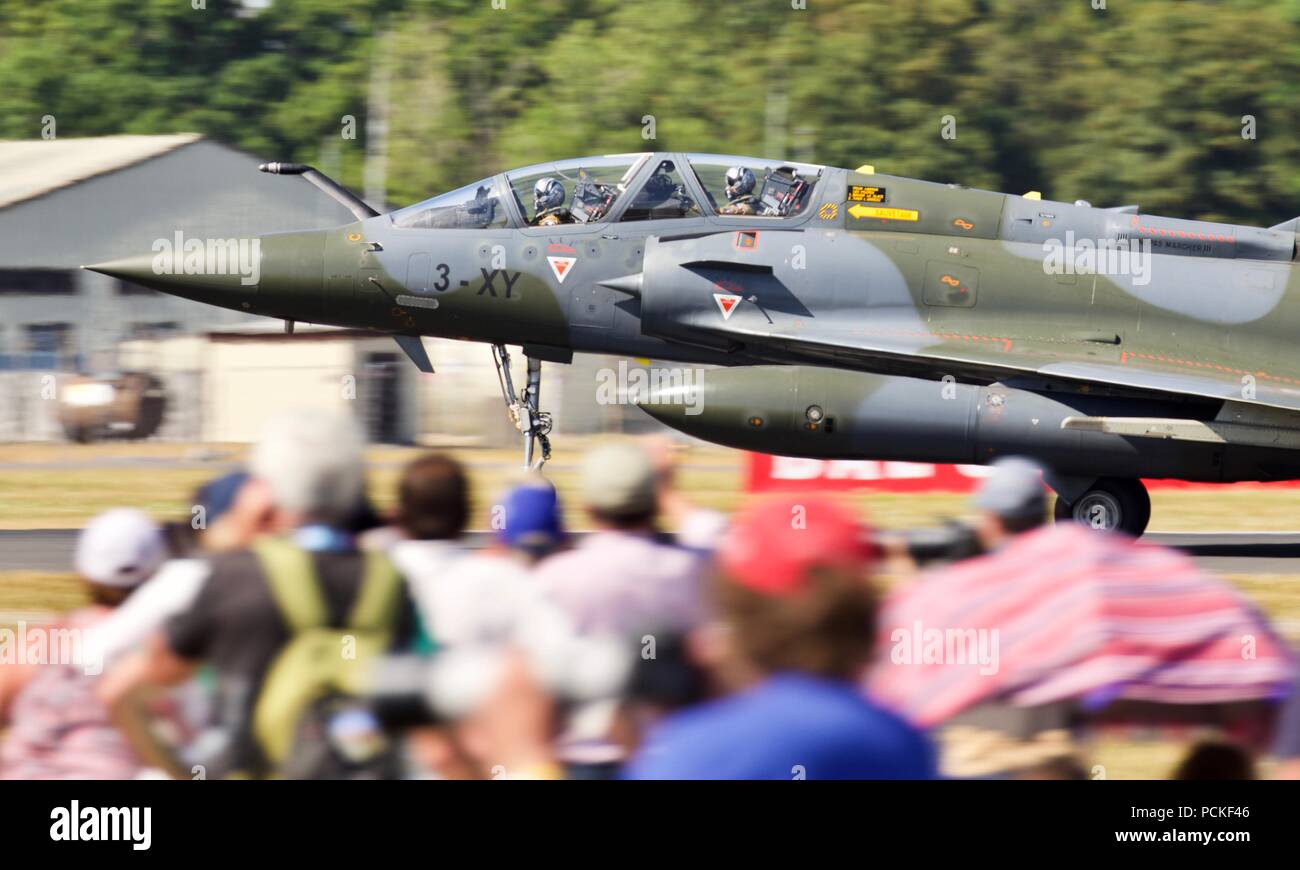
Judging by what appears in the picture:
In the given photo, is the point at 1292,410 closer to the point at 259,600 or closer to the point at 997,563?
the point at 997,563

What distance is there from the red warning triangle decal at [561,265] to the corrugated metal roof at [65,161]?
84.9 ft

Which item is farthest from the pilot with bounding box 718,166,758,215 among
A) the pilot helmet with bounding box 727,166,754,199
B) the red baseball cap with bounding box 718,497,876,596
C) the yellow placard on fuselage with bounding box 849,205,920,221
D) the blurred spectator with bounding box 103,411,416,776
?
the red baseball cap with bounding box 718,497,876,596

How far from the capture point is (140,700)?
4.70m

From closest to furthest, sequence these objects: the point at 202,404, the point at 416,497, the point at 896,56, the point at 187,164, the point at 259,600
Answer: the point at 259,600 < the point at 416,497 < the point at 202,404 < the point at 187,164 < the point at 896,56

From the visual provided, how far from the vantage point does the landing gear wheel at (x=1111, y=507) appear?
13.4 m

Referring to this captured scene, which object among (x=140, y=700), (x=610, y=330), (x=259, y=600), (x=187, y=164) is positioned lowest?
(x=140, y=700)

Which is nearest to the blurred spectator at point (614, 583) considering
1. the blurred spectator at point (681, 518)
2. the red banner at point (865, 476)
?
the blurred spectator at point (681, 518)

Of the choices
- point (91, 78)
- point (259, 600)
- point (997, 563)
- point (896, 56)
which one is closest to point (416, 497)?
point (259, 600)

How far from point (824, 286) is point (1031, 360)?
5.99 feet

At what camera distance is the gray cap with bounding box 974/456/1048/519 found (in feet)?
18.7

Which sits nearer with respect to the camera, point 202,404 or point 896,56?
point 202,404

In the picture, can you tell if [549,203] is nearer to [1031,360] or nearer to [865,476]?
[1031,360]

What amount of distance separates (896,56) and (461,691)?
45885 mm

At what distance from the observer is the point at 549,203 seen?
13805 mm
